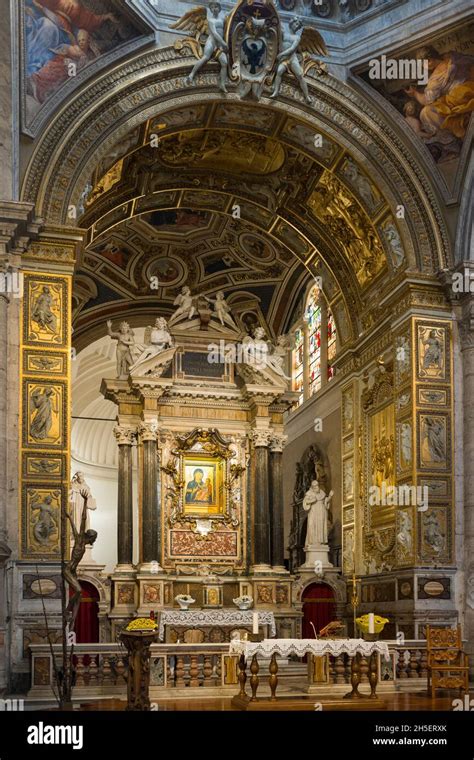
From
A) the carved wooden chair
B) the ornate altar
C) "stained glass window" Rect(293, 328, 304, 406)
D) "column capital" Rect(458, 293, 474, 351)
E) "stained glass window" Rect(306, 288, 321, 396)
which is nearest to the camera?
the carved wooden chair

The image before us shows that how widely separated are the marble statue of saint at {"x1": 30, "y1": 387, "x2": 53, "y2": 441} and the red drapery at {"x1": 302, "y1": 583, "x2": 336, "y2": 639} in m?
6.84

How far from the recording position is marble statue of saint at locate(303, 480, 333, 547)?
20891mm

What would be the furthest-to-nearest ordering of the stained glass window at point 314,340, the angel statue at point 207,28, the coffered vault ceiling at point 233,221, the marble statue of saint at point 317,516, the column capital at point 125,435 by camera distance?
the stained glass window at point 314,340, the marble statue of saint at point 317,516, the column capital at point 125,435, the coffered vault ceiling at point 233,221, the angel statue at point 207,28

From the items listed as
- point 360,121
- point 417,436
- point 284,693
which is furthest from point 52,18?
point 284,693

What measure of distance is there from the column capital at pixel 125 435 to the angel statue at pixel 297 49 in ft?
22.2

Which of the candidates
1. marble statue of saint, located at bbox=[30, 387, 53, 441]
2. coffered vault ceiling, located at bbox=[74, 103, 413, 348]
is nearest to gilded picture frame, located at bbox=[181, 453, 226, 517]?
coffered vault ceiling, located at bbox=[74, 103, 413, 348]

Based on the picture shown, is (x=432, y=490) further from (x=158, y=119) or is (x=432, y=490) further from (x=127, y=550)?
(x=158, y=119)

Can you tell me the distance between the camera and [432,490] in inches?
669

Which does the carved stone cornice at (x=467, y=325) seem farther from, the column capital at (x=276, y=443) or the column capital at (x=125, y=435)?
the column capital at (x=125, y=435)

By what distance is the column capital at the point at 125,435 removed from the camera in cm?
2031

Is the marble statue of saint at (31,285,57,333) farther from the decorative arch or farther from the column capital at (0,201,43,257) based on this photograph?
the decorative arch

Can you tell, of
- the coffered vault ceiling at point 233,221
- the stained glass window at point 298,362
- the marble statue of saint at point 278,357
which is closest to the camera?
the coffered vault ceiling at point 233,221

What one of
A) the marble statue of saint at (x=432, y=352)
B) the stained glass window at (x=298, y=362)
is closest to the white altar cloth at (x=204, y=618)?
the marble statue of saint at (x=432, y=352)
